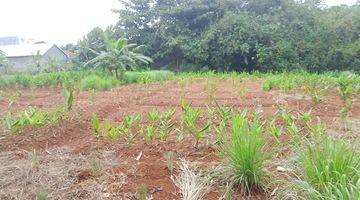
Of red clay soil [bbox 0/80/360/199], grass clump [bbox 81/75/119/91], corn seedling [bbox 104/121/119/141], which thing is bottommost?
grass clump [bbox 81/75/119/91]

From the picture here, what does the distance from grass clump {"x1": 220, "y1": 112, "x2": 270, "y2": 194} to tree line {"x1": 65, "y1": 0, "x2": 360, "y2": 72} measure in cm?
1463

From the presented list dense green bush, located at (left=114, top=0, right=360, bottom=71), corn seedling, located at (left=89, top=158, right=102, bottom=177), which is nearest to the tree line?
dense green bush, located at (left=114, top=0, right=360, bottom=71)

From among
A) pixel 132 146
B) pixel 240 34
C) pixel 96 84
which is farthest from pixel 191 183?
pixel 240 34

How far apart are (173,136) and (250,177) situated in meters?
1.39

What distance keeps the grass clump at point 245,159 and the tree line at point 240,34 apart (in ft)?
48.0

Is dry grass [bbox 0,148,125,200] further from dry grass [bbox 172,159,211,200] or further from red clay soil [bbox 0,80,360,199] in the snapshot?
dry grass [bbox 172,159,211,200]

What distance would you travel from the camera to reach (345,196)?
2.06m

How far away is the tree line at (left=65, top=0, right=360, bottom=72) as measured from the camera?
1759 cm

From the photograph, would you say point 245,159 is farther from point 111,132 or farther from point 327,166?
point 111,132

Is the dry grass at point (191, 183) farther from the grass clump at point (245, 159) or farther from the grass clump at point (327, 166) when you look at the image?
the grass clump at point (327, 166)

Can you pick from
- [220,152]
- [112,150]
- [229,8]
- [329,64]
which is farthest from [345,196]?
[229,8]

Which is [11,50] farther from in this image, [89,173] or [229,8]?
[89,173]

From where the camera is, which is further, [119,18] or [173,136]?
[119,18]

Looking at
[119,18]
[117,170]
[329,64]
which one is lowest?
[329,64]
